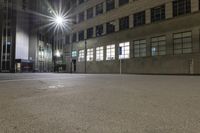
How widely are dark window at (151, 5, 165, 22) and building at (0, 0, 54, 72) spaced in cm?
3779

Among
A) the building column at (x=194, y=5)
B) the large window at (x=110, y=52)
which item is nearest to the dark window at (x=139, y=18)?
the large window at (x=110, y=52)

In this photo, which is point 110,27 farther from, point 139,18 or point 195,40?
point 195,40

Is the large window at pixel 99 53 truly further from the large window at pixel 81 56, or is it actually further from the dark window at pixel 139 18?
the dark window at pixel 139 18

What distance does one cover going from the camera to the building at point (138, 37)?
85.3ft

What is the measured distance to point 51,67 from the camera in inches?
2736

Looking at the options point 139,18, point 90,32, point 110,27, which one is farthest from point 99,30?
point 139,18

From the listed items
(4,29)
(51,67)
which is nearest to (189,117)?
(4,29)

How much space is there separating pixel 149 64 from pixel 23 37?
41305 millimetres

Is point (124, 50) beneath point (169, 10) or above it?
beneath

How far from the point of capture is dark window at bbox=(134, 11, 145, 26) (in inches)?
1267

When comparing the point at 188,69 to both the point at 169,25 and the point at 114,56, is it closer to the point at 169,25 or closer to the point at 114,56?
the point at 169,25

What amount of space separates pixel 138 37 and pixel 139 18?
361cm

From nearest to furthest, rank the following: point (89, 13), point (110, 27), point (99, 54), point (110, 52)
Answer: point (110, 52) → point (110, 27) → point (99, 54) → point (89, 13)

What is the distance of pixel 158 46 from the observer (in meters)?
29.2
